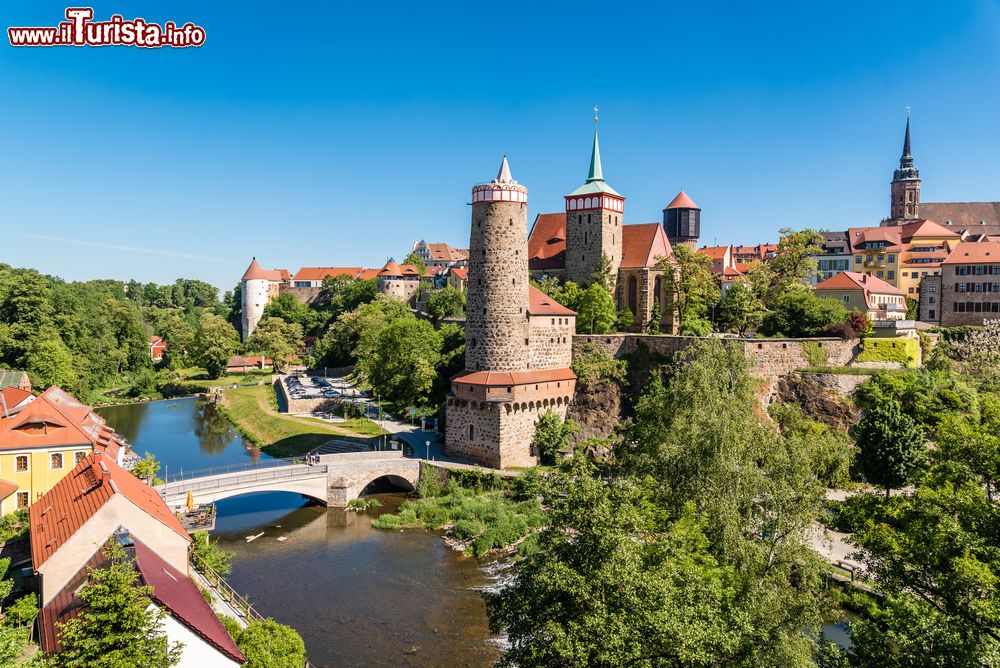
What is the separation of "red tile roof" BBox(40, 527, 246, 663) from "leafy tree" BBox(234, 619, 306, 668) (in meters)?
0.72

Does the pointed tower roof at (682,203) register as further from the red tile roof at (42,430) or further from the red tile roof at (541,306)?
the red tile roof at (42,430)

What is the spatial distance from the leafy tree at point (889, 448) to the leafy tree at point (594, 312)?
62.4ft

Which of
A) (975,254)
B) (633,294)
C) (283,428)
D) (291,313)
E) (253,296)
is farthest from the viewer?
(253,296)

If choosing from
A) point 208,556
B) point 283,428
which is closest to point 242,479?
point 208,556

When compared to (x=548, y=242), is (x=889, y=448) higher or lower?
lower

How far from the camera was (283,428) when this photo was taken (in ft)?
160

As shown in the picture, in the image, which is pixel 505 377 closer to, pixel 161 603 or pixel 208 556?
pixel 208 556

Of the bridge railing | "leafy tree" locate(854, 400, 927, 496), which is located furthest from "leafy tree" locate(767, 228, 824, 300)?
the bridge railing

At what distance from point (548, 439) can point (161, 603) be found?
87.1ft

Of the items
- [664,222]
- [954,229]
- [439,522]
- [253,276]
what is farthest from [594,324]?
[253,276]

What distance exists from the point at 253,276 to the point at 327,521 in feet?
247

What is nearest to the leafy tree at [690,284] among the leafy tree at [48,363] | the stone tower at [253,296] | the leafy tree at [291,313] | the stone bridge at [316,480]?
the stone bridge at [316,480]

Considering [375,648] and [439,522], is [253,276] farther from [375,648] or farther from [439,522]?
[375,648]

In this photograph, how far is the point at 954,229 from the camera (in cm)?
6750
